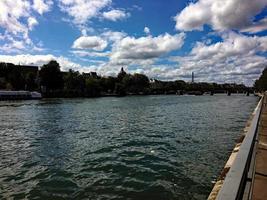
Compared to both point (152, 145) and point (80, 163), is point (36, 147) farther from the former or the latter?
point (152, 145)

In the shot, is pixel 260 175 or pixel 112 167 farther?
pixel 112 167

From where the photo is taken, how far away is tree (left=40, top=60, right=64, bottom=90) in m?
149

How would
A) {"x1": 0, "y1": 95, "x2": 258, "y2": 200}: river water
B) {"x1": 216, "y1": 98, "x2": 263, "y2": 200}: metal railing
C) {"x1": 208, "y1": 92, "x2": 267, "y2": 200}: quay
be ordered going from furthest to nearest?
1. {"x1": 0, "y1": 95, "x2": 258, "y2": 200}: river water
2. {"x1": 208, "y1": 92, "x2": 267, "y2": 200}: quay
3. {"x1": 216, "y1": 98, "x2": 263, "y2": 200}: metal railing

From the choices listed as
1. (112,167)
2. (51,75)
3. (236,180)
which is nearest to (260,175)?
(236,180)

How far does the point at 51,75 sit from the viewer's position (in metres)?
151

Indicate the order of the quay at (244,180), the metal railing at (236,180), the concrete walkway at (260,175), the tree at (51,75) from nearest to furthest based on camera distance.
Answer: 1. the metal railing at (236,180)
2. the quay at (244,180)
3. the concrete walkway at (260,175)
4. the tree at (51,75)

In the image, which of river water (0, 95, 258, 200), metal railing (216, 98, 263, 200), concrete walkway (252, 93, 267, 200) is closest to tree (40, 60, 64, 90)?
river water (0, 95, 258, 200)

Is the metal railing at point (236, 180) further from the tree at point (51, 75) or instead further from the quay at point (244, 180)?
the tree at point (51, 75)

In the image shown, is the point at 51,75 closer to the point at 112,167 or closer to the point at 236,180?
the point at 112,167

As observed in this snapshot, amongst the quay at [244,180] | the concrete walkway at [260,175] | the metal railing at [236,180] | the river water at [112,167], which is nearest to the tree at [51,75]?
the river water at [112,167]

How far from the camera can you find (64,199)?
10242mm

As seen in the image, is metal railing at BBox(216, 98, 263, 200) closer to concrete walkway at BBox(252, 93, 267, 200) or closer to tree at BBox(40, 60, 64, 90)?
concrete walkway at BBox(252, 93, 267, 200)

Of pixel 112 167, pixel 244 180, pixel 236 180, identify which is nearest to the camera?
pixel 236 180

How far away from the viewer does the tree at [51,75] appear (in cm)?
14925
